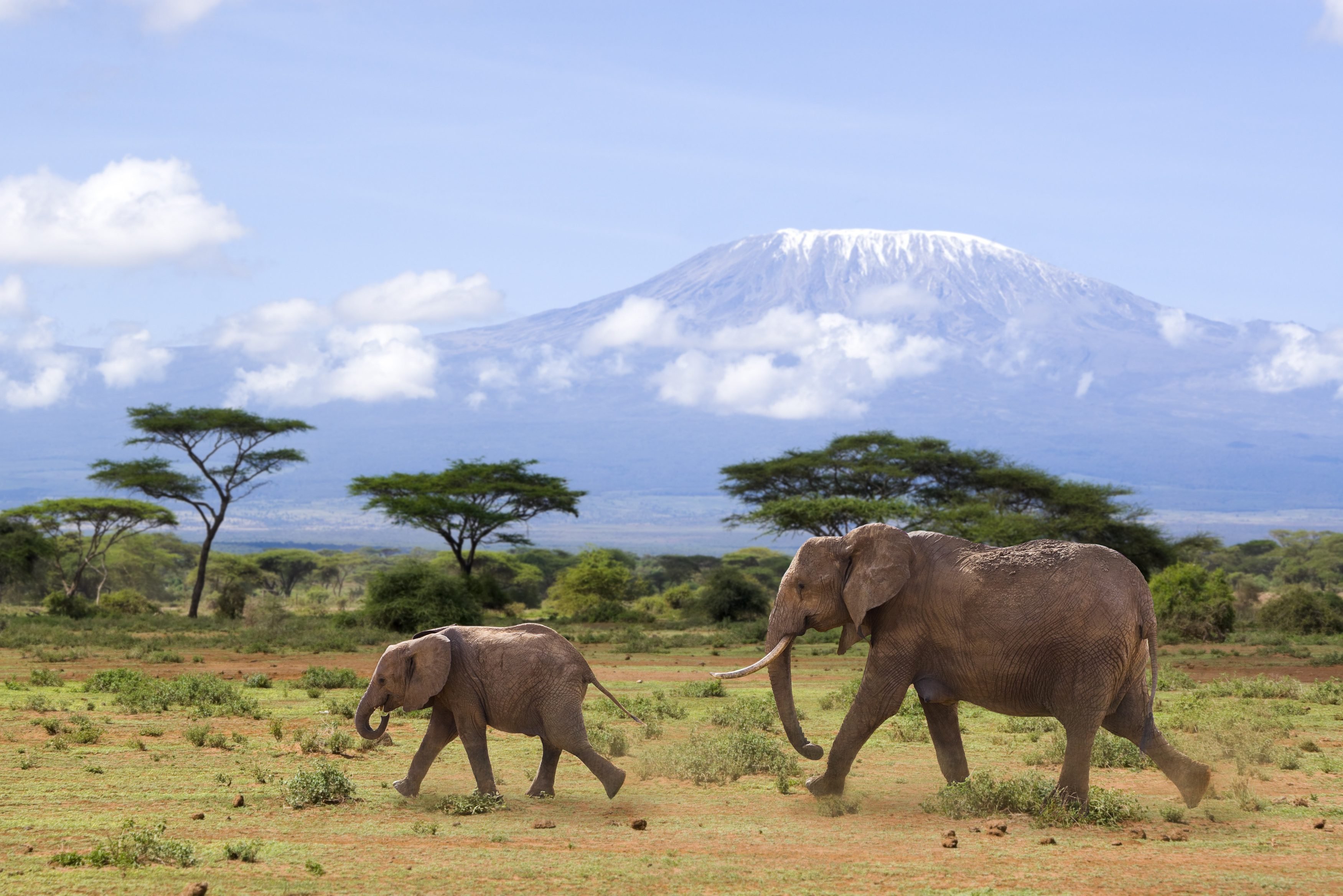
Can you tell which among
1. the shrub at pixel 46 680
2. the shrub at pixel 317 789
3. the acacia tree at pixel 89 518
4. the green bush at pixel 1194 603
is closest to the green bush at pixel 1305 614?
the green bush at pixel 1194 603

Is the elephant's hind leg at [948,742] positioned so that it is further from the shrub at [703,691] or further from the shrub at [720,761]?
the shrub at [703,691]

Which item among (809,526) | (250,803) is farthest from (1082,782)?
(809,526)

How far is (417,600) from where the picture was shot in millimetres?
34844

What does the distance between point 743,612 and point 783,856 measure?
112ft

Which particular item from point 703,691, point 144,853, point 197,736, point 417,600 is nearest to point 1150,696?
point 144,853

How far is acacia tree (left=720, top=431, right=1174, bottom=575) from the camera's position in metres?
42.7

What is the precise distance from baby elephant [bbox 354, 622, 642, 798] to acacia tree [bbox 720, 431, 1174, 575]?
1172 inches

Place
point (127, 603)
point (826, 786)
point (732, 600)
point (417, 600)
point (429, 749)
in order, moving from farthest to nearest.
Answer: point (127, 603) → point (732, 600) → point (417, 600) → point (429, 749) → point (826, 786)

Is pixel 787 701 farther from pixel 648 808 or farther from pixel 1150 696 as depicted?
pixel 1150 696

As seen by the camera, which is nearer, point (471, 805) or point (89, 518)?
point (471, 805)

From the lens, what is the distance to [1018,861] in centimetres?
829

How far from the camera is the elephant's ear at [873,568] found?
10.1 m

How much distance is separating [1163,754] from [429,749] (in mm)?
6152

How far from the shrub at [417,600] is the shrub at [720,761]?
72.0 feet
